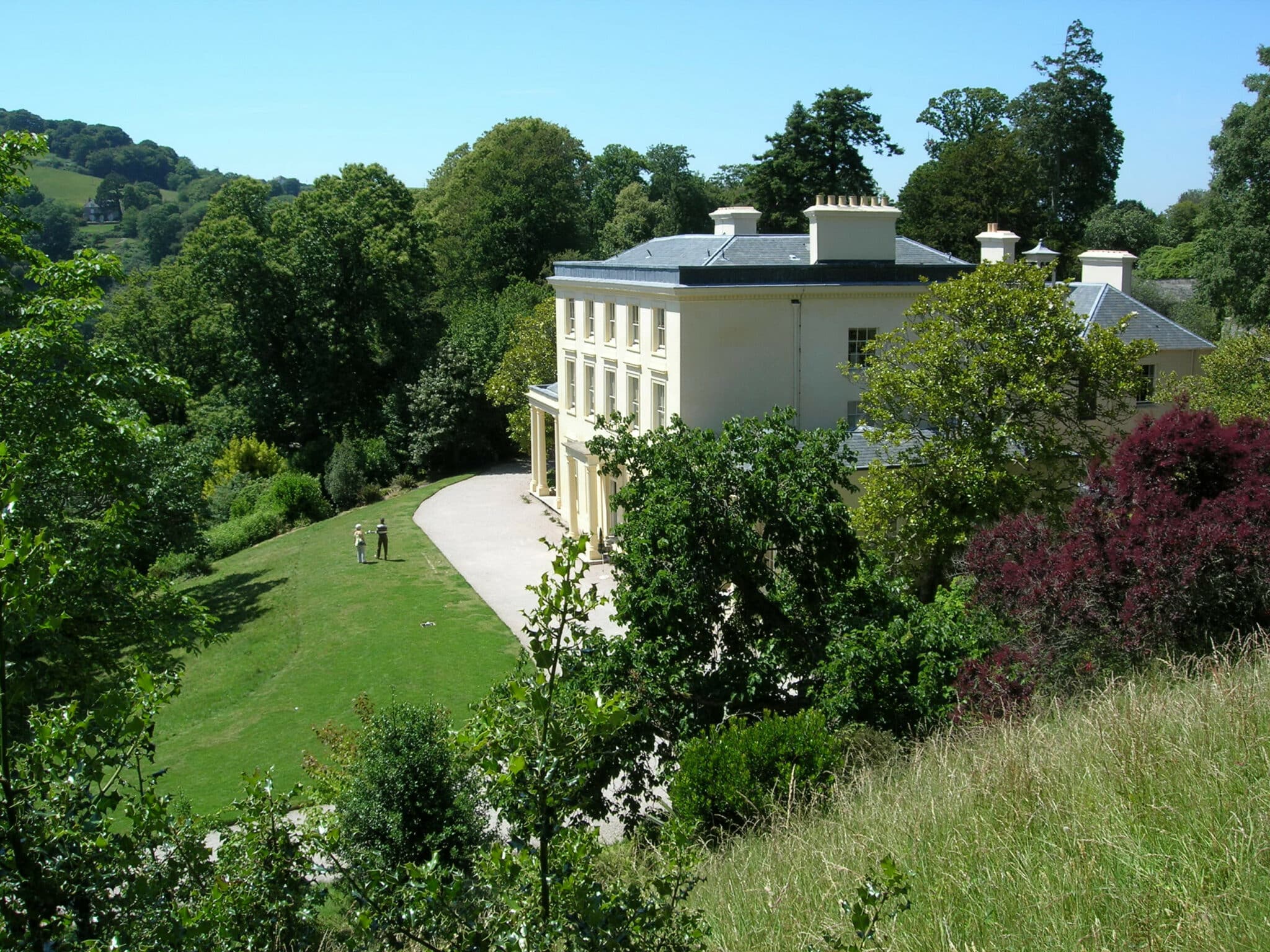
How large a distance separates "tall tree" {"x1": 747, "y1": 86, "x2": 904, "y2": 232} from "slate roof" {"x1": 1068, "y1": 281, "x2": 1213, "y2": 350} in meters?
28.6

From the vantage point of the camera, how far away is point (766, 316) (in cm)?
2717

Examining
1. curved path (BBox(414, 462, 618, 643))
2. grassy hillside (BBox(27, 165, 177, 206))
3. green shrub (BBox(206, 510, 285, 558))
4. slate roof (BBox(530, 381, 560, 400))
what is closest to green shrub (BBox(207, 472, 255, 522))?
green shrub (BBox(206, 510, 285, 558))

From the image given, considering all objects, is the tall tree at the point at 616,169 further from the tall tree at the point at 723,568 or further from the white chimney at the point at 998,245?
the tall tree at the point at 723,568

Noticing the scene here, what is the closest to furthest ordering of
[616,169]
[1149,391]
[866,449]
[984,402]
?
[984,402] < [866,449] < [1149,391] < [616,169]

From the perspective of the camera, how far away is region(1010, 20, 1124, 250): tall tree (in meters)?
64.2

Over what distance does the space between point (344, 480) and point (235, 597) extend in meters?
12.4

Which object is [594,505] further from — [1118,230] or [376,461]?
[1118,230]

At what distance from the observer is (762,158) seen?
6188 cm

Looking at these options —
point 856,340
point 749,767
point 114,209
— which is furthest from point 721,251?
point 114,209

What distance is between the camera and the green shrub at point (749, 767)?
36.3 feet

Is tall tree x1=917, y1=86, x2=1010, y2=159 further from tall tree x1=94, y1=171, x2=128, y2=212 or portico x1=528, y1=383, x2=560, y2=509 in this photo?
tall tree x1=94, y1=171, x2=128, y2=212

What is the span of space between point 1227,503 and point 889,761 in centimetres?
486

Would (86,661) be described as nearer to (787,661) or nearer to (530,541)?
(787,661)

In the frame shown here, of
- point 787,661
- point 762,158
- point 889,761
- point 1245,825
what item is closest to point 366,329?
point 762,158
